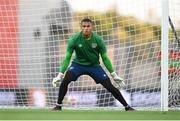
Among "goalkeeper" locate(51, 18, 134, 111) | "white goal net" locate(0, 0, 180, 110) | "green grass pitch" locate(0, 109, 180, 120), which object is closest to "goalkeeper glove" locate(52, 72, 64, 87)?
"goalkeeper" locate(51, 18, 134, 111)

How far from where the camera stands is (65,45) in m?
11.3

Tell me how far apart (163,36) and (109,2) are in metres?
2.38

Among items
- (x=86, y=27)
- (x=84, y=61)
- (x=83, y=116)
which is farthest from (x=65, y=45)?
(x=83, y=116)

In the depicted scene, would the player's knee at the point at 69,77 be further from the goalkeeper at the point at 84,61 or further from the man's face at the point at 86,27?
the man's face at the point at 86,27

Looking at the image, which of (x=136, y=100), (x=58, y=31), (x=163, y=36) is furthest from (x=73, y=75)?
(x=136, y=100)

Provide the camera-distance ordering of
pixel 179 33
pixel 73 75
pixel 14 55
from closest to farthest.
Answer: pixel 73 75
pixel 179 33
pixel 14 55

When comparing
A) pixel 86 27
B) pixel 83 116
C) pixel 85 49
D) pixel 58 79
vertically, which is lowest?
pixel 83 116

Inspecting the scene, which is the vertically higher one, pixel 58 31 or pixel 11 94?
pixel 58 31

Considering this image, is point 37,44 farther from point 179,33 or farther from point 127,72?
point 179,33

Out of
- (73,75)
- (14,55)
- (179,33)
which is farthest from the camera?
(14,55)

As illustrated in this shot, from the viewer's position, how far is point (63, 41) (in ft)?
36.6

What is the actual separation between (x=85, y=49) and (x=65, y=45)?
215 cm

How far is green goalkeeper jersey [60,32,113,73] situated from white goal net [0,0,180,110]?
175cm

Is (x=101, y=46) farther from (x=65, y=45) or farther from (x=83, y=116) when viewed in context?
(x=65, y=45)
